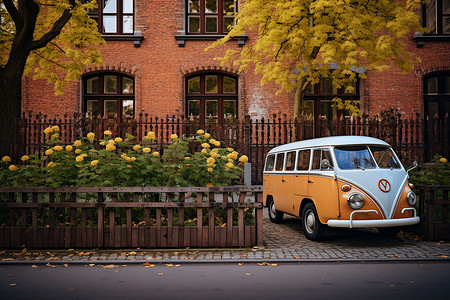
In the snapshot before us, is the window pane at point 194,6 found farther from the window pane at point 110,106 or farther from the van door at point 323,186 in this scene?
the van door at point 323,186

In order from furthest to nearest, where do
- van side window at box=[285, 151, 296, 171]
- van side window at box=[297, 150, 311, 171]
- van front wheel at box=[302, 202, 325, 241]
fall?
van side window at box=[285, 151, 296, 171]
van side window at box=[297, 150, 311, 171]
van front wheel at box=[302, 202, 325, 241]

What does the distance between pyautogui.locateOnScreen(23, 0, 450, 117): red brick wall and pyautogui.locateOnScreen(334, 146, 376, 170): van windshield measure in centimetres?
1047

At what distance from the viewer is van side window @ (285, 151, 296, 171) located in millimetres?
8439

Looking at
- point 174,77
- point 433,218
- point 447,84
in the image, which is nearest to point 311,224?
point 433,218

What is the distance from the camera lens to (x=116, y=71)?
1762cm

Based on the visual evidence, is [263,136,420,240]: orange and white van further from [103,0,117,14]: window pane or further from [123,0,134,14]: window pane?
[103,0,117,14]: window pane

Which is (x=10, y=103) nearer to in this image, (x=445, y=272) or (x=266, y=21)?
(x=266, y=21)

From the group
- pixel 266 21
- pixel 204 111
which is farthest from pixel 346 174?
pixel 204 111

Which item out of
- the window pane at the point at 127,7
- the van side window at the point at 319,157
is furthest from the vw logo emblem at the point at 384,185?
the window pane at the point at 127,7

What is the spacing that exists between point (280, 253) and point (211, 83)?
510 inches

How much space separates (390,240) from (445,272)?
216cm

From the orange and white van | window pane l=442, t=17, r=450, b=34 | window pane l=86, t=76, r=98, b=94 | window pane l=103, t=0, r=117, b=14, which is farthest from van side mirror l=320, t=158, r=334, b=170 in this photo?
window pane l=442, t=17, r=450, b=34

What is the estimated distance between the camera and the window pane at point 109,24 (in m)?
17.8

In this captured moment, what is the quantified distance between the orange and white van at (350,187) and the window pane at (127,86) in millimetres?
11892
